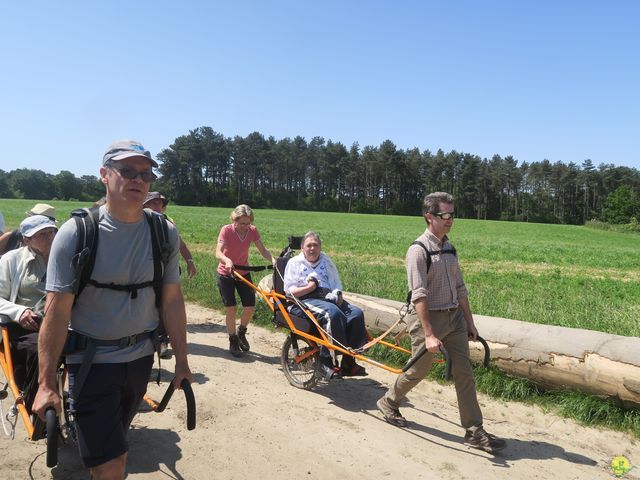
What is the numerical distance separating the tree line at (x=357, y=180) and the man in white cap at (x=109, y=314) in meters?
99.4

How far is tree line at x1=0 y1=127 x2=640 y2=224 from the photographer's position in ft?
339

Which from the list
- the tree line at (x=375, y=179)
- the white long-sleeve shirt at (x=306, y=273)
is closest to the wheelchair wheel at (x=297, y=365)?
the white long-sleeve shirt at (x=306, y=273)

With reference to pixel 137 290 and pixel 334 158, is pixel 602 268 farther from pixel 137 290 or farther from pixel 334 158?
pixel 334 158

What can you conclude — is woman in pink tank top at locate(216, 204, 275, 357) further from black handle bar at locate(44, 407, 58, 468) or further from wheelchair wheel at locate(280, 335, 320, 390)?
black handle bar at locate(44, 407, 58, 468)

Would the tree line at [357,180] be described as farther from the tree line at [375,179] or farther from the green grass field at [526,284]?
the green grass field at [526,284]

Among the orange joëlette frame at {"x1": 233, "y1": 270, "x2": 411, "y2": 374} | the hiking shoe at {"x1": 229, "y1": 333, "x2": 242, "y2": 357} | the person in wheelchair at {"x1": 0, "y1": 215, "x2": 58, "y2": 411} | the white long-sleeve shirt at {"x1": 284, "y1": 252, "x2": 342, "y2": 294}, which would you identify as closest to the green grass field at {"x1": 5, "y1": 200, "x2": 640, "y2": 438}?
the orange joëlette frame at {"x1": 233, "y1": 270, "x2": 411, "y2": 374}

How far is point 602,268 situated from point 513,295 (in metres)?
10.8

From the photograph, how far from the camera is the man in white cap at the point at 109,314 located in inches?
98.0

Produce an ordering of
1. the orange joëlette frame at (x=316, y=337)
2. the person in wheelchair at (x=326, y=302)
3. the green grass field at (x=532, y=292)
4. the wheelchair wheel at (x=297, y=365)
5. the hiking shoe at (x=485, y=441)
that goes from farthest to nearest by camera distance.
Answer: the wheelchair wheel at (x=297, y=365), the person in wheelchair at (x=326, y=302), the green grass field at (x=532, y=292), the orange joëlette frame at (x=316, y=337), the hiking shoe at (x=485, y=441)

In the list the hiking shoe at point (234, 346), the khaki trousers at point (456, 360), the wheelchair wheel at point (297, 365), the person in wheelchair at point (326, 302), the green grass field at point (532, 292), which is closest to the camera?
the khaki trousers at point (456, 360)

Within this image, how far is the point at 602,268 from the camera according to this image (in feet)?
64.1

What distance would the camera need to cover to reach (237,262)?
25.1 feet

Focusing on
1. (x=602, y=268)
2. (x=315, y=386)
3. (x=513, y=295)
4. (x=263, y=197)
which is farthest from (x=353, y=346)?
(x=263, y=197)

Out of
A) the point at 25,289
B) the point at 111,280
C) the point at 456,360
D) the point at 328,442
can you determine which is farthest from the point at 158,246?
the point at 456,360
